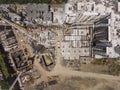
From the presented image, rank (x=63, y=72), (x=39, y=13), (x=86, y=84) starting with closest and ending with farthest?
(x=39, y=13)
(x=86, y=84)
(x=63, y=72)

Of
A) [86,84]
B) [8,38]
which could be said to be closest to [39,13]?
[8,38]

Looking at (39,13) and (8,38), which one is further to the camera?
(8,38)

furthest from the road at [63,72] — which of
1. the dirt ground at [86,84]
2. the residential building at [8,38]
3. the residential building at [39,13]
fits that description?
the residential building at [8,38]

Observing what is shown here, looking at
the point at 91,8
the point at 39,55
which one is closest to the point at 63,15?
the point at 91,8

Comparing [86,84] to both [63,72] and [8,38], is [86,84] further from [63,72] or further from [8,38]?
[8,38]

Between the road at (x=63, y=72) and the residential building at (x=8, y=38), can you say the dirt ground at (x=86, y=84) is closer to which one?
the road at (x=63, y=72)

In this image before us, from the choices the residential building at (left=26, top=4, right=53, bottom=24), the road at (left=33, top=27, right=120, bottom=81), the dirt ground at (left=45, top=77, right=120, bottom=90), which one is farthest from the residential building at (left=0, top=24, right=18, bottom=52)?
the dirt ground at (left=45, top=77, right=120, bottom=90)

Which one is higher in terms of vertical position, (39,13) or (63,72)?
(39,13)

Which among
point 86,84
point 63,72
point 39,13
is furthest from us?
point 63,72

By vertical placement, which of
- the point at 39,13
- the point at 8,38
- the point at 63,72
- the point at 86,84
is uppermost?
the point at 39,13

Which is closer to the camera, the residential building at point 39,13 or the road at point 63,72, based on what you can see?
the residential building at point 39,13
